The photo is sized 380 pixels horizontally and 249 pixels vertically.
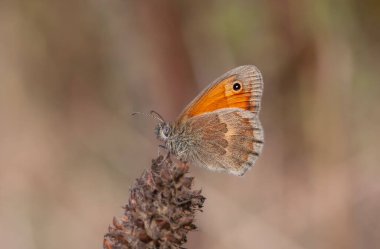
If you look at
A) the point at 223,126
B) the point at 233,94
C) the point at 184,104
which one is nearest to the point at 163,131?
Result: the point at 223,126

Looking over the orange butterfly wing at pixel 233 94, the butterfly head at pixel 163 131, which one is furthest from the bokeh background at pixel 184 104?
the butterfly head at pixel 163 131

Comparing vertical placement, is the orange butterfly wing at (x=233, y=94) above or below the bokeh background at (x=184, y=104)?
below

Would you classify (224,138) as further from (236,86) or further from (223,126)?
(236,86)

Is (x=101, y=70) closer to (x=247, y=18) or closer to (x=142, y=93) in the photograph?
(x=142, y=93)

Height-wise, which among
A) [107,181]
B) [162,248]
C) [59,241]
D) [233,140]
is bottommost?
[162,248]

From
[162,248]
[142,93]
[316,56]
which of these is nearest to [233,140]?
[162,248]

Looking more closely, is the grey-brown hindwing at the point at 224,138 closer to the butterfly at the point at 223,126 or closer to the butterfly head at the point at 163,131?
the butterfly at the point at 223,126

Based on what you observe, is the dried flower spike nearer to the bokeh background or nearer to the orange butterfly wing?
the orange butterfly wing

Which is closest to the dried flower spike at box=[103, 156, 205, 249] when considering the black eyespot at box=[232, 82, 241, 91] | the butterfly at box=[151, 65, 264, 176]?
the butterfly at box=[151, 65, 264, 176]
